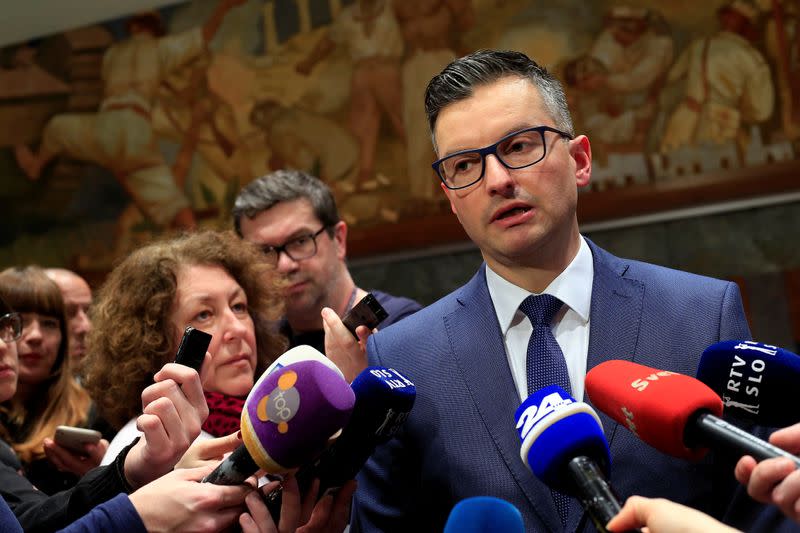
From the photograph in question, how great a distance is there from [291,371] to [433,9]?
754cm

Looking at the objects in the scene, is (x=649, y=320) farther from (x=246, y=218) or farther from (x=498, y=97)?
(x=246, y=218)

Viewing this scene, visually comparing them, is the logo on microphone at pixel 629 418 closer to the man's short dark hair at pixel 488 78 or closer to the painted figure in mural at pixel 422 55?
the man's short dark hair at pixel 488 78

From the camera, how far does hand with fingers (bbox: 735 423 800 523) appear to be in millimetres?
1271

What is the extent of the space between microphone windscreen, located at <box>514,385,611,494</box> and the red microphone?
0.10m

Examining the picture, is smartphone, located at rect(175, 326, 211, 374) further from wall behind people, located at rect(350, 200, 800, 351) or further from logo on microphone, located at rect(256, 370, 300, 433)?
wall behind people, located at rect(350, 200, 800, 351)

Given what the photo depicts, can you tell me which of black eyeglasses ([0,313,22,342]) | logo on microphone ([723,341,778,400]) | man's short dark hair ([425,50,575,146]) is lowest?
logo on microphone ([723,341,778,400])

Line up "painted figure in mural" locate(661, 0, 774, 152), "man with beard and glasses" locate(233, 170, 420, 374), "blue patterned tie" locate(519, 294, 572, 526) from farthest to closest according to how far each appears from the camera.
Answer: "painted figure in mural" locate(661, 0, 774, 152) < "man with beard and glasses" locate(233, 170, 420, 374) < "blue patterned tie" locate(519, 294, 572, 526)

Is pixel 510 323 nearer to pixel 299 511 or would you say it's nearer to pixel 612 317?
pixel 612 317

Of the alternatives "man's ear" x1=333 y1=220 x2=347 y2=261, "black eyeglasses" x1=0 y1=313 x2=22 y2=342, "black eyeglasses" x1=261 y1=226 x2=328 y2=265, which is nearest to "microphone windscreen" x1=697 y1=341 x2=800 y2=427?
"black eyeglasses" x1=0 y1=313 x2=22 y2=342

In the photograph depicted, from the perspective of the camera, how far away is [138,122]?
10109 mm

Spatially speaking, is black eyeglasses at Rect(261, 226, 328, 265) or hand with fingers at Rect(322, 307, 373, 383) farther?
black eyeglasses at Rect(261, 226, 328, 265)

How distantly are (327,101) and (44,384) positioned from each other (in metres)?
5.89

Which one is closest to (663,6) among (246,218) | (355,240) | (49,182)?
(355,240)

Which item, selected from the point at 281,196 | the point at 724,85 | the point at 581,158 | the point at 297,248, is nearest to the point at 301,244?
the point at 297,248
